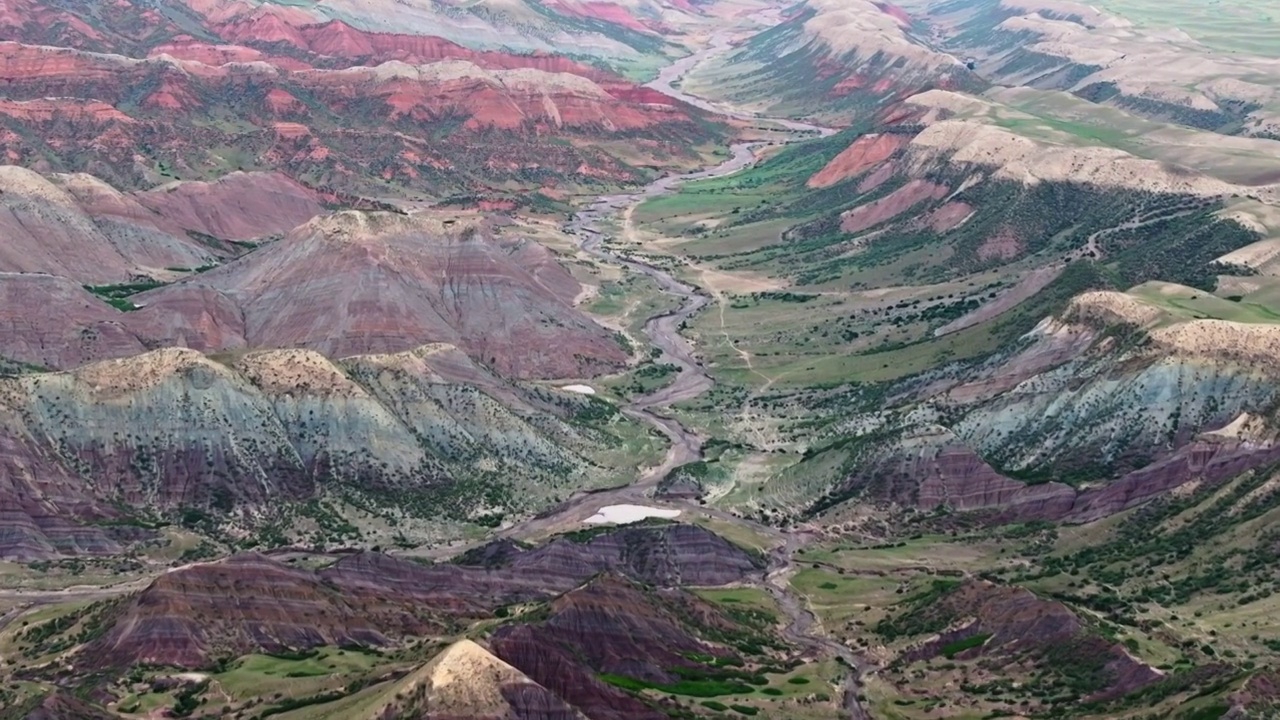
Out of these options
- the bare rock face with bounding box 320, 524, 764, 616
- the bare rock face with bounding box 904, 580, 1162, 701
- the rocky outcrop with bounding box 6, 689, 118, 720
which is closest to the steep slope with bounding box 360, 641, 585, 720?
the rocky outcrop with bounding box 6, 689, 118, 720

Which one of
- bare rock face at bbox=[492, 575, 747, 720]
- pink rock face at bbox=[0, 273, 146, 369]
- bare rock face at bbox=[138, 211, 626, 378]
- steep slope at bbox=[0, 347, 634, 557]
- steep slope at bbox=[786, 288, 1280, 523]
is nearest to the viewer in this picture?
bare rock face at bbox=[492, 575, 747, 720]

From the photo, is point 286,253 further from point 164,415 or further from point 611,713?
point 611,713

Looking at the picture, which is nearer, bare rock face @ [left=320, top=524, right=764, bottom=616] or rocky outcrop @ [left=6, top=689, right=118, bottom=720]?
rocky outcrop @ [left=6, top=689, right=118, bottom=720]

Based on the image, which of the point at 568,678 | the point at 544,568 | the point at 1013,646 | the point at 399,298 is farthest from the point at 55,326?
the point at 1013,646

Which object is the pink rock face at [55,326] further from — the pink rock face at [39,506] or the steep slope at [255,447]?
the pink rock face at [39,506]

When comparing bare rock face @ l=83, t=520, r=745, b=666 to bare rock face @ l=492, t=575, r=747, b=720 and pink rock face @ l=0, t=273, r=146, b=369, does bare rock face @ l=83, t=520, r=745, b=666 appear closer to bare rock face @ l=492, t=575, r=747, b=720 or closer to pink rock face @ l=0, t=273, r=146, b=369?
bare rock face @ l=492, t=575, r=747, b=720

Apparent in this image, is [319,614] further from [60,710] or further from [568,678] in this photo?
[60,710]

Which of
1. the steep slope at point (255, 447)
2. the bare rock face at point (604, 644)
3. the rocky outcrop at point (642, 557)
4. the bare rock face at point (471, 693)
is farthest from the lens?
the steep slope at point (255, 447)

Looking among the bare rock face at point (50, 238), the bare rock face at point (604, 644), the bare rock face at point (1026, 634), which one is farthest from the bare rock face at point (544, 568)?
the bare rock face at point (50, 238)
